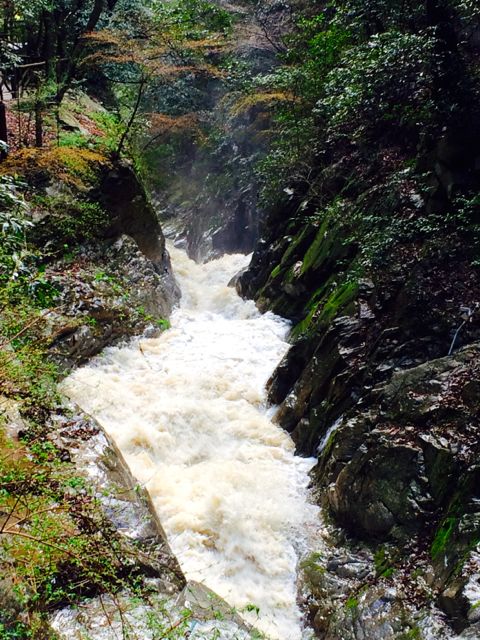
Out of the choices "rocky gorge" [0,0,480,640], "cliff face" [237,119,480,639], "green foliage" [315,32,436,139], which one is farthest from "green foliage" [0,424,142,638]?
"green foliage" [315,32,436,139]

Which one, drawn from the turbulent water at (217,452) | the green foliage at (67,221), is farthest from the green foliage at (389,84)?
the green foliage at (67,221)

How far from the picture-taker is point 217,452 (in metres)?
6.96

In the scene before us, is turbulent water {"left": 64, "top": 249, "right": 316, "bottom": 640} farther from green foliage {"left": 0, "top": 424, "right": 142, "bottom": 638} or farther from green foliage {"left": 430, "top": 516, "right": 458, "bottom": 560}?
green foliage {"left": 430, "top": 516, "right": 458, "bottom": 560}

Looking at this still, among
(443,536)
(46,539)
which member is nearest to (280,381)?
(443,536)

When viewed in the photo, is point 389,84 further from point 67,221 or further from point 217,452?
point 217,452

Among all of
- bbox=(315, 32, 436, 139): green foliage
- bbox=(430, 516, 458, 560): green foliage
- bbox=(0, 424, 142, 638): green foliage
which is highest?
bbox=(315, 32, 436, 139): green foliage

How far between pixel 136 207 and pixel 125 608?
9.56m

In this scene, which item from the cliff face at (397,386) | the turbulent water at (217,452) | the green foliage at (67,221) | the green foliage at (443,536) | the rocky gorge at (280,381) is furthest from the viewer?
the green foliage at (67,221)

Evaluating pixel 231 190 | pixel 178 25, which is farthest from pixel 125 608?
pixel 231 190

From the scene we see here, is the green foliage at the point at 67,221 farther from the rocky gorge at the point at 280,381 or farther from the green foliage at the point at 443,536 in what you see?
the green foliage at the point at 443,536

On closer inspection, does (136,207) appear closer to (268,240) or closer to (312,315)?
(268,240)

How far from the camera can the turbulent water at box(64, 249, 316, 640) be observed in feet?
16.4

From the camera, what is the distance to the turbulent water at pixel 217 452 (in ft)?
16.4

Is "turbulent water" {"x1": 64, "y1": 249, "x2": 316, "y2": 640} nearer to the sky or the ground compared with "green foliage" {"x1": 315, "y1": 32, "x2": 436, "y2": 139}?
nearer to the ground
